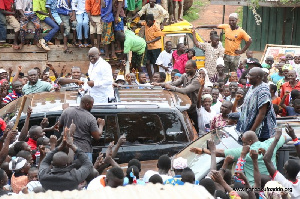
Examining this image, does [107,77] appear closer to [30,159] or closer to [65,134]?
[30,159]

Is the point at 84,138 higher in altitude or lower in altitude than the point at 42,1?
lower

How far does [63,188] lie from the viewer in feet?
18.4

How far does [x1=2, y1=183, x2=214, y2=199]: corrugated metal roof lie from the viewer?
11.5 ft

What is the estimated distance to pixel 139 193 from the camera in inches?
139

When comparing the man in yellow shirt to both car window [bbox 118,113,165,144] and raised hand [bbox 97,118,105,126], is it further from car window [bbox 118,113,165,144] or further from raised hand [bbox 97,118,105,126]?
raised hand [bbox 97,118,105,126]

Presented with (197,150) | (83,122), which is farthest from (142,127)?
(197,150)

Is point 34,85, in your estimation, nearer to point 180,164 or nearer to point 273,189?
point 180,164

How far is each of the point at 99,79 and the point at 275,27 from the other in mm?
12430

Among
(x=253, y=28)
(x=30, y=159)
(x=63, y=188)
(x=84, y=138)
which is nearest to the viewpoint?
(x=63, y=188)

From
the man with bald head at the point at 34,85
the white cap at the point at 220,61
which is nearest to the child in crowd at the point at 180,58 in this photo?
the white cap at the point at 220,61

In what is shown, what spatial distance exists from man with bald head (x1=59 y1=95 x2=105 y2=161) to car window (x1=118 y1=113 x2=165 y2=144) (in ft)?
1.80

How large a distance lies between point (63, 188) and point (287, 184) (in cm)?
216

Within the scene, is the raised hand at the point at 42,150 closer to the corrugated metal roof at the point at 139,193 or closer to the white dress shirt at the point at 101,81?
the white dress shirt at the point at 101,81

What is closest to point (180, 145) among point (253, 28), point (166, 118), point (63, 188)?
point (166, 118)
